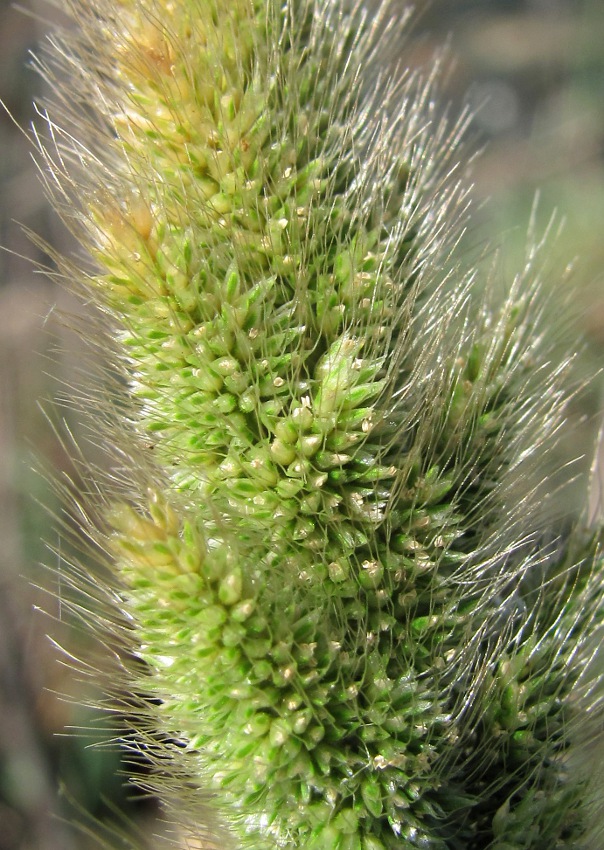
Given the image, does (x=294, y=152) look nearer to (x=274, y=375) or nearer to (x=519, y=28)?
(x=274, y=375)

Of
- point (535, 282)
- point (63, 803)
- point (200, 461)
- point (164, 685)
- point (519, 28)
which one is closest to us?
point (164, 685)

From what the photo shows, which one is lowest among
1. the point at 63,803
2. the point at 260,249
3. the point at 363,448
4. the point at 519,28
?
the point at 63,803

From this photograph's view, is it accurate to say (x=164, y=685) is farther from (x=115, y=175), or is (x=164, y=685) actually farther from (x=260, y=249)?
(x=115, y=175)

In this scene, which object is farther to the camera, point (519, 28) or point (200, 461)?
A: point (519, 28)

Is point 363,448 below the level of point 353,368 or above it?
below

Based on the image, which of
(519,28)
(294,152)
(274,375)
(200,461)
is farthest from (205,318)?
(519,28)

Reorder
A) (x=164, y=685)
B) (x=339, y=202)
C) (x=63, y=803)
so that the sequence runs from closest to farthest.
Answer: (x=164, y=685) < (x=339, y=202) < (x=63, y=803)
